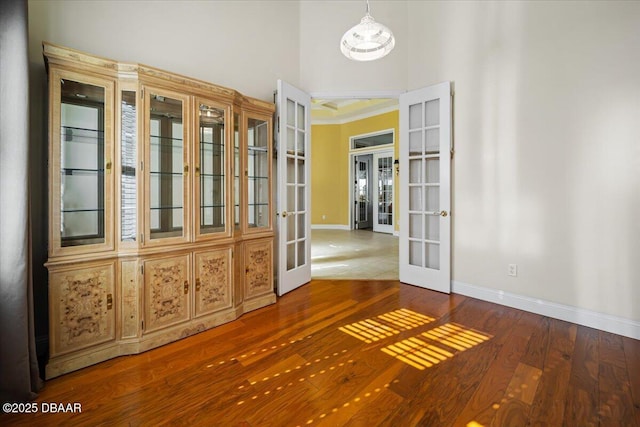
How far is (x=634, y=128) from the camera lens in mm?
2359

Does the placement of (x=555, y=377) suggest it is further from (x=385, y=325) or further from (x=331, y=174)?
(x=331, y=174)

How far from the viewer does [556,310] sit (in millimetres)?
2758

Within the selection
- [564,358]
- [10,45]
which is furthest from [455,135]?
[10,45]

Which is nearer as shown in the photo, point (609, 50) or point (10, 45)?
point (10, 45)

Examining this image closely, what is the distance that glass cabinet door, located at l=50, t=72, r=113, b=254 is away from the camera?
Answer: 196 cm

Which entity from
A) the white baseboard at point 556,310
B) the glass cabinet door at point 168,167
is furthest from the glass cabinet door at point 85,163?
the white baseboard at point 556,310

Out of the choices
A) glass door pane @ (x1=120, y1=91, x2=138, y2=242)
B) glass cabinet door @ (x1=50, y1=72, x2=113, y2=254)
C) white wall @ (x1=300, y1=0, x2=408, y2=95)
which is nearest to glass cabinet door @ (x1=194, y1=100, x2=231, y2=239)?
glass door pane @ (x1=120, y1=91, x2=138, y2=242)

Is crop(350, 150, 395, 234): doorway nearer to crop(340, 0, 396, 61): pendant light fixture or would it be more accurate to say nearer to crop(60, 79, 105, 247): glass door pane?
crop(340, 0, 396, 61): pendant light fixture

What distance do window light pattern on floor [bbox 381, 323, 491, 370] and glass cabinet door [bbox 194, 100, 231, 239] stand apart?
5.89 ft

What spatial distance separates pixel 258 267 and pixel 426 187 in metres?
2.35

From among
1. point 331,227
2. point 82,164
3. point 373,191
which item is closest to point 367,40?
point 82,164

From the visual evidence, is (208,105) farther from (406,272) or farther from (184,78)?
(406,272)

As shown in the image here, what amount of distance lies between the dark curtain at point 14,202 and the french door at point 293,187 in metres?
2.09

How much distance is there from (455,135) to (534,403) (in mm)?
2768
